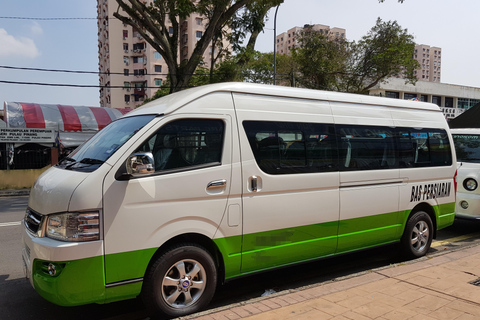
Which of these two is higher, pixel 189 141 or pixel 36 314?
pixel 189 141

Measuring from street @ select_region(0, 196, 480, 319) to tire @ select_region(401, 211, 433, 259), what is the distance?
0.90ft

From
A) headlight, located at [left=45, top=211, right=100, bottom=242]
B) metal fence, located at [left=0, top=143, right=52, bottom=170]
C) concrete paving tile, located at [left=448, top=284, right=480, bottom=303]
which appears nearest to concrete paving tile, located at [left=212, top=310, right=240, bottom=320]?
headlight, located at [left=45, top=211, right=100, bottom=242]

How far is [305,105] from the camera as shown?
4.41 metres

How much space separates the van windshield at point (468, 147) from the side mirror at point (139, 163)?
6915mm

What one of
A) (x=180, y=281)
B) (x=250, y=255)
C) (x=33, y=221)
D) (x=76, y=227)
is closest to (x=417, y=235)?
(x=250, y=255)

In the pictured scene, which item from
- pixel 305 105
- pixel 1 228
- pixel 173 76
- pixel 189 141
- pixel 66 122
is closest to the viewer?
pixel 189 141

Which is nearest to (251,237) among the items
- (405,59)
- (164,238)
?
(164,238)

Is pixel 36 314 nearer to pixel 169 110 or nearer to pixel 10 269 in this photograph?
pixel 10 269

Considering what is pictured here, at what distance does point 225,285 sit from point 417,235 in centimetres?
299

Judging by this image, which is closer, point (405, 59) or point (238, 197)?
point (238, 197)

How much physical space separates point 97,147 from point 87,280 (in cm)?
135

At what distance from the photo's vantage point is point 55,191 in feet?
10.4

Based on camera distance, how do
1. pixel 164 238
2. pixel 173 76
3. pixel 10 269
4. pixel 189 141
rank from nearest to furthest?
1. pixel 164 238
2. pixel 189 141
3. pixel 10 269
4. pixel 173 76

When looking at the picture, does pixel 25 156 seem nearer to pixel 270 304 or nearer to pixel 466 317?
pixel 270 304
